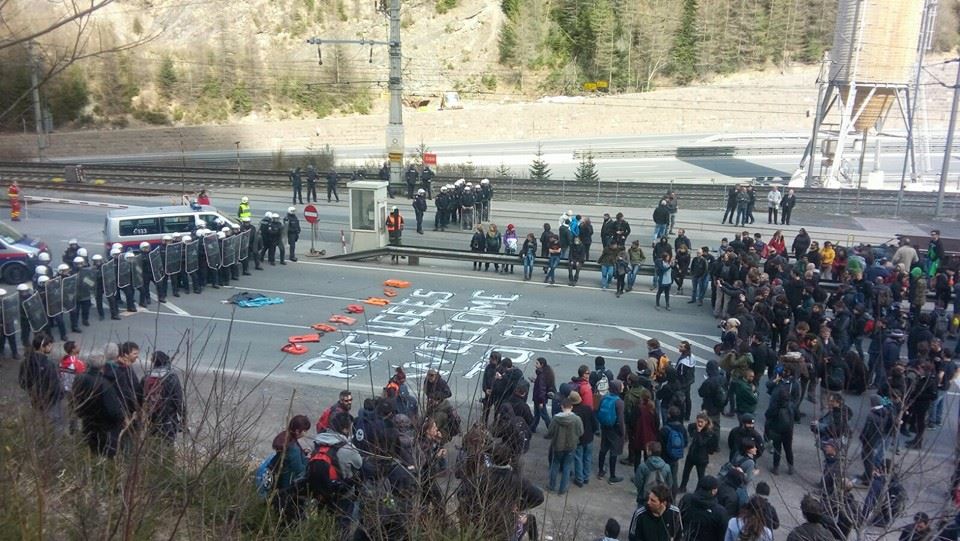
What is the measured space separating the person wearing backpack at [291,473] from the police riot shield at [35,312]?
8.55 metres

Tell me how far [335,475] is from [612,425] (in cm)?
412

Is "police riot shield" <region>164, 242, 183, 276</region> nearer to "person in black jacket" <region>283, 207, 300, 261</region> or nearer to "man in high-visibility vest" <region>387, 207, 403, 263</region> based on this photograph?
"person in black jacket" <region>283, 207, 300, 261</region>

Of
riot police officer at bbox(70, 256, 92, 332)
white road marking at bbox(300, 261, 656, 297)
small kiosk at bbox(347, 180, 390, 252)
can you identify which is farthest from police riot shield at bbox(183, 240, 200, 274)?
small kiosk at bbox(347, 180, 390, 252)

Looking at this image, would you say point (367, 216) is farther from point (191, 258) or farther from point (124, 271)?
point (124, 271)

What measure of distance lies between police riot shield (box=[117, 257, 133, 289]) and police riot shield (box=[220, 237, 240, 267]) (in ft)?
8.96

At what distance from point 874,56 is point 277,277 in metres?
26.4

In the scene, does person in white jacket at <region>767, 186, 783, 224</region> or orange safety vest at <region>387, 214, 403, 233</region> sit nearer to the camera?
orange safety vest at <region>387, 214, 403, 233</region>

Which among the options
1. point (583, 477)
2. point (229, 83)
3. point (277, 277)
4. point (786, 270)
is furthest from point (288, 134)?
point (583, 477)

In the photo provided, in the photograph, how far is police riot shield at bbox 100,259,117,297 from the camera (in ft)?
52.5

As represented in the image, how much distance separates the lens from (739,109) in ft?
211

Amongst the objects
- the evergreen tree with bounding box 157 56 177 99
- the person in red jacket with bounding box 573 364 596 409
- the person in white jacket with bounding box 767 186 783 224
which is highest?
the evergreen tree with bounding box 157 56 177 99

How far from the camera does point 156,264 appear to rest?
1725 centimetres

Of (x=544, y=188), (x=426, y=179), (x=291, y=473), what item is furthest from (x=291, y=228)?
(x=291, y=473)

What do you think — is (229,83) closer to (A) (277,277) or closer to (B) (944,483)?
(A) (277,277)
